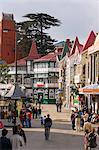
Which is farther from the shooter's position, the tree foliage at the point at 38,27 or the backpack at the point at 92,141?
the tree foliage at the point at 38,27

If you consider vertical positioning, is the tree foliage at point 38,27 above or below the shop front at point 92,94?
above

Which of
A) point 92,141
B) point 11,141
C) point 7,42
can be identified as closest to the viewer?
point 11,141

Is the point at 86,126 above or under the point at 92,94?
under

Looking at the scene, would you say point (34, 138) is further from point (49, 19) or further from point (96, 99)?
point (49, 19)

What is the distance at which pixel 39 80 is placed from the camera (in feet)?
336

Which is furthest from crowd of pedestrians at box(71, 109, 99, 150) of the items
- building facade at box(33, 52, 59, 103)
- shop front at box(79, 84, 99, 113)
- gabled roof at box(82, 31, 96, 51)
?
building facade at box(33, 52, 59, 103)

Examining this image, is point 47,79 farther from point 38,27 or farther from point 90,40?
point 90,40

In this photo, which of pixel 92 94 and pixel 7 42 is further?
pixel 7 42

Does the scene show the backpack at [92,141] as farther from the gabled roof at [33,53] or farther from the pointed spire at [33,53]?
the gabled roof at [33,53]

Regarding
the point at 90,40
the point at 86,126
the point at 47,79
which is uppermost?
the point at 90,40

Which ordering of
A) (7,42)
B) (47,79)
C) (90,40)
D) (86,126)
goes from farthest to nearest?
(7,42), (47,79), (90,40), (86,126)

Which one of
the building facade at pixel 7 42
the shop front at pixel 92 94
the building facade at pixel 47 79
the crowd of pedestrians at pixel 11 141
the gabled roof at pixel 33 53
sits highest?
the building facade at pixel 7 42

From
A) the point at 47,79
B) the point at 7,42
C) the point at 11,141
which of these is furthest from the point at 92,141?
the point at 7,42

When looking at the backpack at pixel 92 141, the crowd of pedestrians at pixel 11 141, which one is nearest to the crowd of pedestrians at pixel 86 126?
the backpack at pixel 92 141
